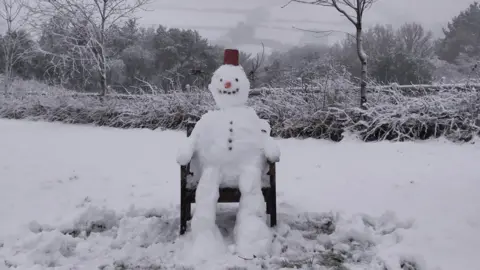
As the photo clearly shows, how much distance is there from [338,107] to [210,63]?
1187 centimetres

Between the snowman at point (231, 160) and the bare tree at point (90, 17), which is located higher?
the bare tree at point (90, 17)

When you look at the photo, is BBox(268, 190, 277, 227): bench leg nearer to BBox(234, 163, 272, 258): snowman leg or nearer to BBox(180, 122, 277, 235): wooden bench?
BBox(180, 122, 277, 235): wooden bench

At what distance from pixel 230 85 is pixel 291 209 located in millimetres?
1097

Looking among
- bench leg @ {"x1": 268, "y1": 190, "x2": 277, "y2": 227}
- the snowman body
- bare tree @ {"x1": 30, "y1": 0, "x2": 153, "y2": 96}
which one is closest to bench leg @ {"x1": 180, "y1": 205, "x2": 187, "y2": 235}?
the snowman body

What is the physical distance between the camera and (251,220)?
7.70 feet

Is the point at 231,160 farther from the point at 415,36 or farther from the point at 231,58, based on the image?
the point at 415,36

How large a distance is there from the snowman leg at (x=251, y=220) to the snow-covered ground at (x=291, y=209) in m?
0.08

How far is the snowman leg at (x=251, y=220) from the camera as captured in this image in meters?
2.21

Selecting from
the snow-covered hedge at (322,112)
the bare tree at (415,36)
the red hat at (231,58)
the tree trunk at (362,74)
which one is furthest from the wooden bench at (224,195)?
the bare tree at (415,36)

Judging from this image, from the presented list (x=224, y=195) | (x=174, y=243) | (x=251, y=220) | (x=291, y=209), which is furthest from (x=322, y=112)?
(x=174, y=243)

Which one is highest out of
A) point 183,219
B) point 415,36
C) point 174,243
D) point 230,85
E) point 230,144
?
point 415,36

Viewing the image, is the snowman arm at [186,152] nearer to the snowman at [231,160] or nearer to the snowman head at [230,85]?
the snowman at [231,160]

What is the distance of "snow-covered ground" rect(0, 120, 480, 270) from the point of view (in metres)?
2.21

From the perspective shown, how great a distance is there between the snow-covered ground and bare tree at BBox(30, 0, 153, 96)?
4.29m
